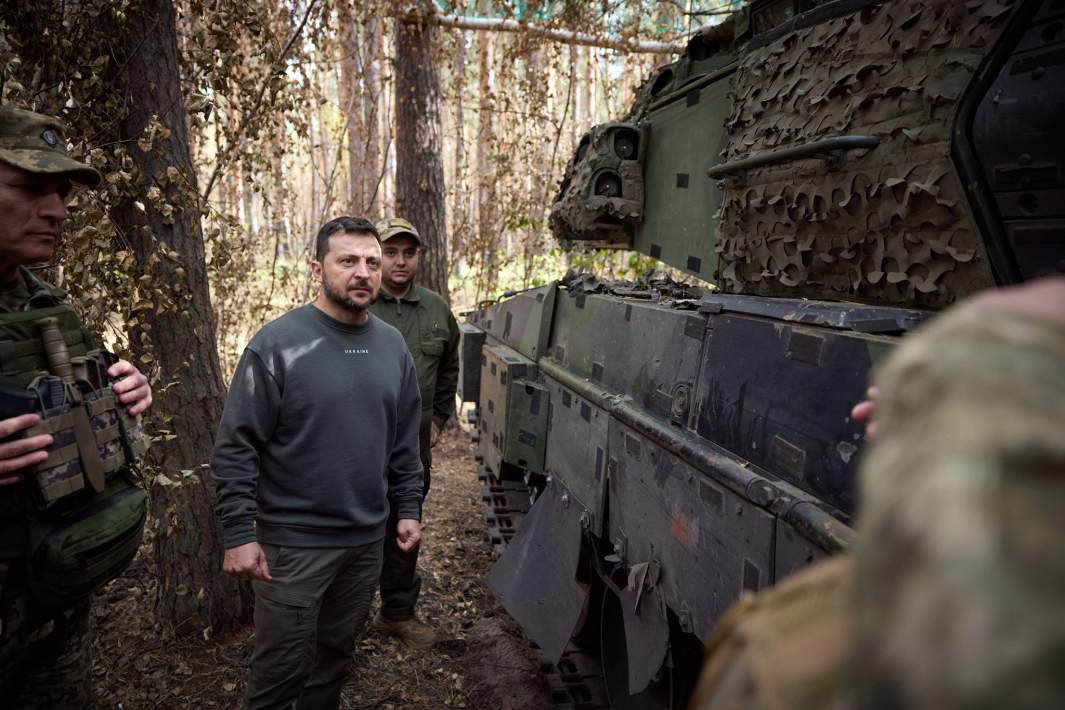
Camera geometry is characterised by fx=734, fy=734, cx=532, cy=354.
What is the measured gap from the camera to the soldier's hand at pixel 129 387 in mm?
2441

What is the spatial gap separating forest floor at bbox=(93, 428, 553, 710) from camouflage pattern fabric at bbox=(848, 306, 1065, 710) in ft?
11.7

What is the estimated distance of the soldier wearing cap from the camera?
421 centimetres

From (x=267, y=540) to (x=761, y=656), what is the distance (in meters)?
2.44

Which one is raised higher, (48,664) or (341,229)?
(341,229)

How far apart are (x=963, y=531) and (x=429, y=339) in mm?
4031

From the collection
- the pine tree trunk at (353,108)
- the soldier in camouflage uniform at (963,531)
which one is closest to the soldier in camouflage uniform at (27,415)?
the soldier in camouflage uniform at (963,531)

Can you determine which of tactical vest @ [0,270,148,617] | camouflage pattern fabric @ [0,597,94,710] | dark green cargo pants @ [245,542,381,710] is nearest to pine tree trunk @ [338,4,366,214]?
tactical vest @ [0,270,148,617]

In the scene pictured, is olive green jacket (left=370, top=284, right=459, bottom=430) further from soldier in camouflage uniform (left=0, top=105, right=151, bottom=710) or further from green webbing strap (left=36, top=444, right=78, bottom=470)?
green webbing strap (left=36, top=444, right=78, bottom=470)

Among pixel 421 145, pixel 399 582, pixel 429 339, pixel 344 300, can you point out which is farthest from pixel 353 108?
pixel 344 300

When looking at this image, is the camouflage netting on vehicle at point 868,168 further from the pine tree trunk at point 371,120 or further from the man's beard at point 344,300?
the pine tree trunk at point 371,120

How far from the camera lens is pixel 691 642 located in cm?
291

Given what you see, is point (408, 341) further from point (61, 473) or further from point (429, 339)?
point (61, 473)

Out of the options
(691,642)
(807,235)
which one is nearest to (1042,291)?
(807,235)

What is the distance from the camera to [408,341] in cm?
428
